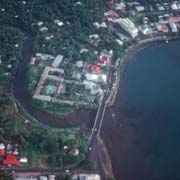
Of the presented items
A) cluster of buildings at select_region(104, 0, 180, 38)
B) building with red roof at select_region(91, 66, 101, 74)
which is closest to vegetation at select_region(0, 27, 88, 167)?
building with red roof at select_region(91, 66, 101, 74)

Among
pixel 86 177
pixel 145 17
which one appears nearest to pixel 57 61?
pixel 145 17

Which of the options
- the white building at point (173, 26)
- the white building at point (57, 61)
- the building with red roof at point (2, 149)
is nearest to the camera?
the building with red roof at point (2, 149)

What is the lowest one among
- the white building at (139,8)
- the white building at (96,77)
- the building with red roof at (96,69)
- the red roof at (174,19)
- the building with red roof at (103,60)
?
the white building at (96,77)

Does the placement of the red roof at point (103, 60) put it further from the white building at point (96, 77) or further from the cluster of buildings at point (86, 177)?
the cluster of buildings at point (86, 177)

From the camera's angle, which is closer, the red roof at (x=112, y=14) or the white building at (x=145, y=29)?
the white building at (x=145, y=29)

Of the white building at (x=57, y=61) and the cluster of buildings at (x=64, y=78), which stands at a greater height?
the white building at (x=57, y=61)

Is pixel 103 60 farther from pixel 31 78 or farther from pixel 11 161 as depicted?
pixel 11 161

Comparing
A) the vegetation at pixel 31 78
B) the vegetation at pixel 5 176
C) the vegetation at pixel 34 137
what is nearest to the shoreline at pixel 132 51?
the vegetation at pixel 34 137
